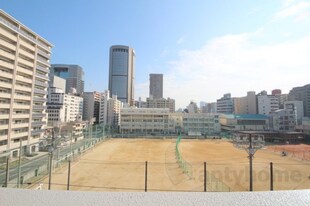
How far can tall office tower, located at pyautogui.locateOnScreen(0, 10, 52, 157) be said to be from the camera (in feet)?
102

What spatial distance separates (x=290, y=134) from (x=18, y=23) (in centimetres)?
6353

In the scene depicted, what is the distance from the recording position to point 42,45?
137ft

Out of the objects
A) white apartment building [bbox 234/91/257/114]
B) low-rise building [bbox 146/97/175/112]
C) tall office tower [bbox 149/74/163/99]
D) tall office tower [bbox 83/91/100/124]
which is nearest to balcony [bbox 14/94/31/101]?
tall office tower [bbox 83/91/100/124]

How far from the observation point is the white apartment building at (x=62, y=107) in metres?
69.5

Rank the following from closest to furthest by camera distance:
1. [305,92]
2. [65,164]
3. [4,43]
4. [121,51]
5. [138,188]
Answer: [138,188], [65,164], [4,43], [305,92], [121,51]

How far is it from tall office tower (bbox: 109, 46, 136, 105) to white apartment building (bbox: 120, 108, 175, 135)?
6193cm

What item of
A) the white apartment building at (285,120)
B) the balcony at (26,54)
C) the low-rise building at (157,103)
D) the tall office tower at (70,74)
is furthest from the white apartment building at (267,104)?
the tall office tower at (70,74)

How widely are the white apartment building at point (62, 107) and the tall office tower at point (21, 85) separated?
90.9ft

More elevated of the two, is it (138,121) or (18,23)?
(18,23)

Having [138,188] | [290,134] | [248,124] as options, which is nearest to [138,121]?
[248,124]

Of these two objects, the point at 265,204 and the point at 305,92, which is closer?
the point at 265,204

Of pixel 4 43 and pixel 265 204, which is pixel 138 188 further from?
pixel 4 43

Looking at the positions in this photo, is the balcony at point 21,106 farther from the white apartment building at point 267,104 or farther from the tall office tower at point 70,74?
the tall office tower at point 70,74

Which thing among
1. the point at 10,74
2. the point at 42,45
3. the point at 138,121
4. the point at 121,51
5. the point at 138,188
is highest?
the point at 121,51
